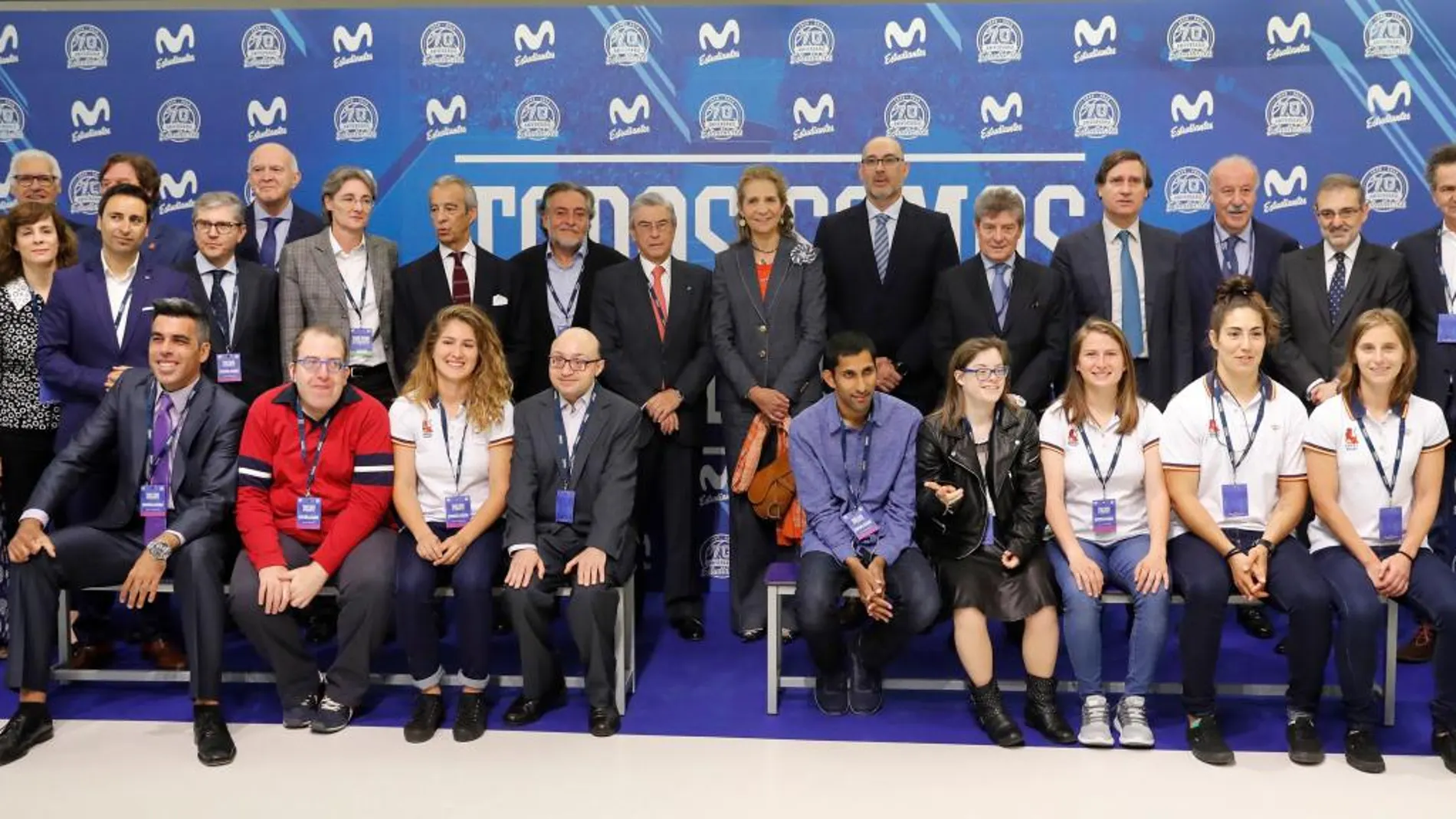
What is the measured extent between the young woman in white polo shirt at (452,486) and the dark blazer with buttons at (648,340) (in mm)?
785

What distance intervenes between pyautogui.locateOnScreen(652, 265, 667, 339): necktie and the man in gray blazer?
1.09 meters


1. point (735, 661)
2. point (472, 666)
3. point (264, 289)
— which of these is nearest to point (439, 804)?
point (472, 666)

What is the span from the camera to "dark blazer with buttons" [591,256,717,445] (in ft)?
18.0

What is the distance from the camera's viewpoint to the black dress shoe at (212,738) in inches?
161

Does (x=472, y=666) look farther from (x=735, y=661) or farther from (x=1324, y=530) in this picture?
(x=1324, y=530)

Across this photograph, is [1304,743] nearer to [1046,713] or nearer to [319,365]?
[1046,713]

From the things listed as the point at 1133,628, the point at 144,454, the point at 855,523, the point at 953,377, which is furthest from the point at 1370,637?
the point at 144,454

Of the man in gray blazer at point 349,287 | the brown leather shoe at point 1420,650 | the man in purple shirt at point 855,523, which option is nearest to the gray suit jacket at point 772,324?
the man in purple shirt at point 855,523

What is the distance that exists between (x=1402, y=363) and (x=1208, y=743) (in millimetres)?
1413

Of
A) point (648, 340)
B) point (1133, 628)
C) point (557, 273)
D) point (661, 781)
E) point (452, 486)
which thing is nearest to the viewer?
point (661, 781)

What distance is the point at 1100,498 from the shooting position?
4.50 metres

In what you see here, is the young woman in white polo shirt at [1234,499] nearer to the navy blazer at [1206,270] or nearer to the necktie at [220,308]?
the navy blazer at [1206,270]

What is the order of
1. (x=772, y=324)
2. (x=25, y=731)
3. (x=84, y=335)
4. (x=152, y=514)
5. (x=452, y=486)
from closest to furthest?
(x=25, y=731), (x=152, y=514), (x=452, y=486), (x=84, y=335), (x=772, y=324)

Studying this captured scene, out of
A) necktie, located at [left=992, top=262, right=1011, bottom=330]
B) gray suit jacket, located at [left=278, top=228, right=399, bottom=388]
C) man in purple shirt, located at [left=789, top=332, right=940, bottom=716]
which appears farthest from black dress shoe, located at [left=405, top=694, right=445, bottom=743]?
necktie, located at [left=992, top=262, right=1011, bottom=330]
